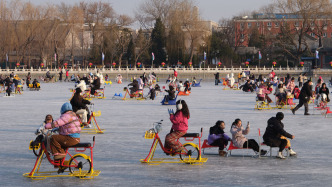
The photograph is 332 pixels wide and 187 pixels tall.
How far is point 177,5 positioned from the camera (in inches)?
3108

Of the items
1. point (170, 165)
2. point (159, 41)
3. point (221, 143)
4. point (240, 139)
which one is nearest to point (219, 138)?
point (221, 143)

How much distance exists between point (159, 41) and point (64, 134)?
6822 centimetres

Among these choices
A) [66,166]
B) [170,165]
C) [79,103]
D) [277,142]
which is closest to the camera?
[66,166]

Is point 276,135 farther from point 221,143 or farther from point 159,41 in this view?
point 159,41

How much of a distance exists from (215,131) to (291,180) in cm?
231

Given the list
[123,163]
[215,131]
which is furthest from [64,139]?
[215,131]

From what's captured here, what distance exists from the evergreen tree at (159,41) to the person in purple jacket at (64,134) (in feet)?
223

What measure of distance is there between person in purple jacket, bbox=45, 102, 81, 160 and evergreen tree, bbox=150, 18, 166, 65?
6795 cm

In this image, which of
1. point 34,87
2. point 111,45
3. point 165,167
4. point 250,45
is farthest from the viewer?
point 250,45

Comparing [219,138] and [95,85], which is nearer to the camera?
[219,138]

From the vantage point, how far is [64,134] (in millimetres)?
8484

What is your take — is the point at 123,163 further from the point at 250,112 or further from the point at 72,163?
the point at 250,112

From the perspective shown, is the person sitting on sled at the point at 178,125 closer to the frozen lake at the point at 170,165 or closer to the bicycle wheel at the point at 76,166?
the frozen lake at the point at 170,165

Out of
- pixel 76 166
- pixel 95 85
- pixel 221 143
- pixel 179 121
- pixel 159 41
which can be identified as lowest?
pixel 76 166
